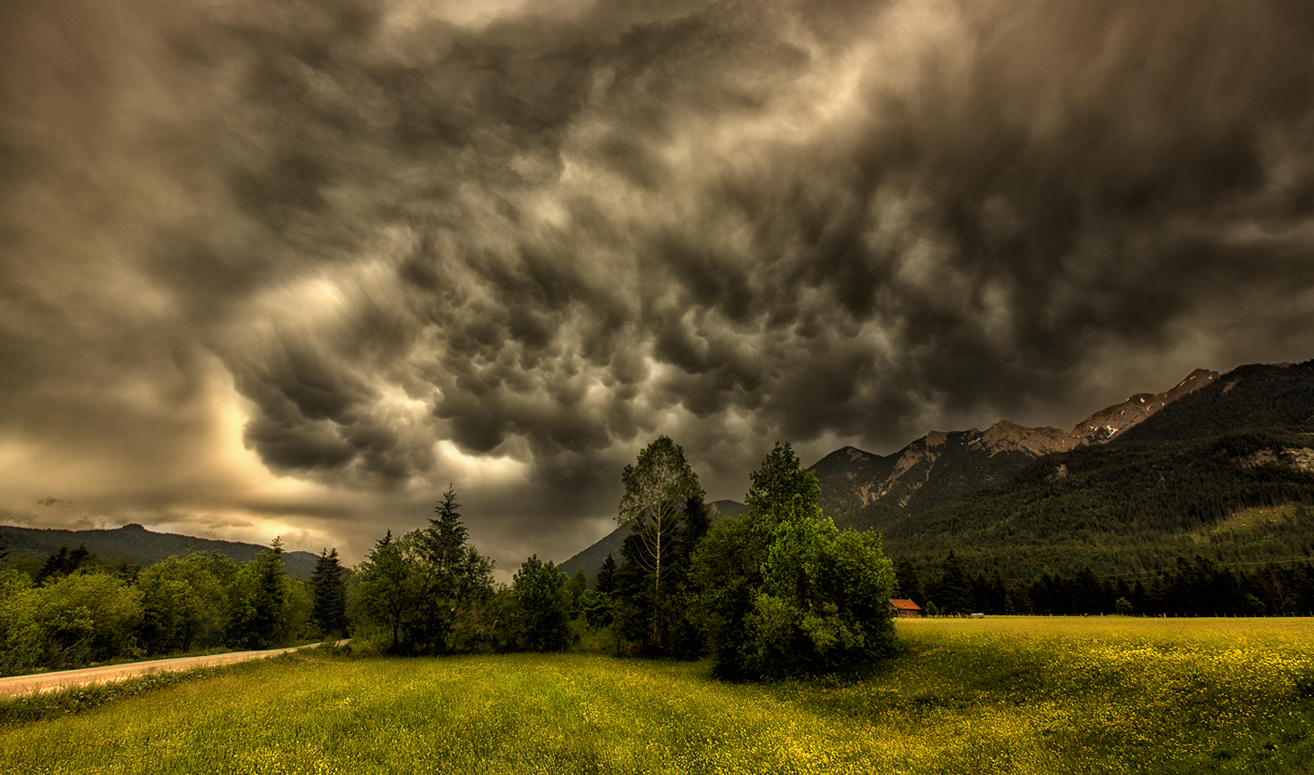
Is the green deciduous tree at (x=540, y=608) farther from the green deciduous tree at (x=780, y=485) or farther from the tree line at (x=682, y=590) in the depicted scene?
the green deciduous tree at (x=780, y=485)

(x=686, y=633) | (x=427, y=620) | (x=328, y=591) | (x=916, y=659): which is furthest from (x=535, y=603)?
(x=328, y=591)

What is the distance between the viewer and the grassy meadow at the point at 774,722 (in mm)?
12961

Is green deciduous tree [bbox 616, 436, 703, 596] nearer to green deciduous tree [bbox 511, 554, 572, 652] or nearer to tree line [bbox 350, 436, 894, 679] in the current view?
tree line [bbox 350, 436, 894, 679]

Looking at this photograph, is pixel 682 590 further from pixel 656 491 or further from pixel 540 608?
pixel 540 608

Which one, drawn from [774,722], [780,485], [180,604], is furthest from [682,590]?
[180,604]

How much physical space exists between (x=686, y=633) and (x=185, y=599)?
217 ft

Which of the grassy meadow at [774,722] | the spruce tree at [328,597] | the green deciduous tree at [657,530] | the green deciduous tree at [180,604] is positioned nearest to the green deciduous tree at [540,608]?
the green deciduous tree at [657,530]

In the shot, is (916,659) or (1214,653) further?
(916,659)

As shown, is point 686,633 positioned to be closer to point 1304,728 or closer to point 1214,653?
point 1214,653

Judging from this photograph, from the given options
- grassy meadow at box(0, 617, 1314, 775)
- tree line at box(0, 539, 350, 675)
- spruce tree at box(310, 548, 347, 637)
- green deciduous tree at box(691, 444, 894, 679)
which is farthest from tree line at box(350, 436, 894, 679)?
spruce tree at box(310, 548, 347, 637)

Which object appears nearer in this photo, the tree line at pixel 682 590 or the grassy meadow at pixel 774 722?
the grassy meadow at pixel 774 722

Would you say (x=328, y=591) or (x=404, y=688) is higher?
(x=404, y=688)

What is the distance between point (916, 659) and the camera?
28.9m

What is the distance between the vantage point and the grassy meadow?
13.0 metres
